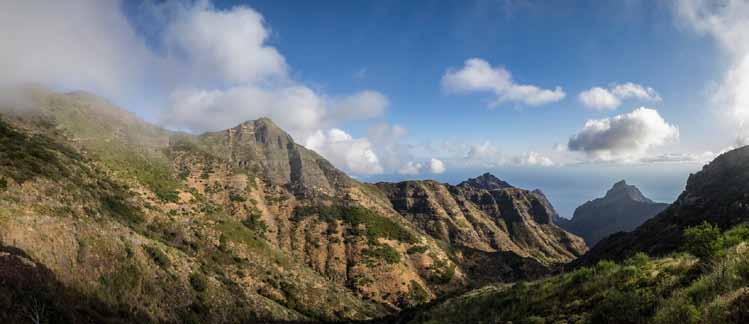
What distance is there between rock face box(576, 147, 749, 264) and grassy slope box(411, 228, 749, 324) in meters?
55.3

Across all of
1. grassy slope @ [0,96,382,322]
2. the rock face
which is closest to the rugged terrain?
grassy slope @ [0,96,382,322]

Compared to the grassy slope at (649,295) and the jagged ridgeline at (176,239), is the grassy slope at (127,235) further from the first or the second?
the grassy slope at (649,295)

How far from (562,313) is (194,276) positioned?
38098 mm

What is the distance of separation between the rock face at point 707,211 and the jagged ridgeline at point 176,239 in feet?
154

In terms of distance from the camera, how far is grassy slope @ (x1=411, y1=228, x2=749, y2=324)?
7.34 metres

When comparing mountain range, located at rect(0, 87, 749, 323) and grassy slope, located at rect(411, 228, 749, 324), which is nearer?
grassy slope, located at rect(411, 228, 749, 324)

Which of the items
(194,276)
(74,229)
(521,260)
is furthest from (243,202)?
(521,260)

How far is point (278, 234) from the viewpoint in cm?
10644

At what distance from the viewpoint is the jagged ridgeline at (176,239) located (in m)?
22.8

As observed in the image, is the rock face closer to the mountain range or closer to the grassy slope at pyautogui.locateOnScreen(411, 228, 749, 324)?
the mountain range

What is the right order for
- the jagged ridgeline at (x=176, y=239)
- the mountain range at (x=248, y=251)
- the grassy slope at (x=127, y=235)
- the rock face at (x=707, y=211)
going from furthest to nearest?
the rock face at (x=707, y=211) → the grassy slope at (x=127, y=235) → the jagged ridgeline at (x=176, y=239) → the mountain range at (x=248, y=251)

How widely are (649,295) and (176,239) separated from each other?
6939 centimetres

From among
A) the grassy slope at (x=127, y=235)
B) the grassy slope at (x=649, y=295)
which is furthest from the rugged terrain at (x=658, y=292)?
the grassy slope at (x=127, y=235)

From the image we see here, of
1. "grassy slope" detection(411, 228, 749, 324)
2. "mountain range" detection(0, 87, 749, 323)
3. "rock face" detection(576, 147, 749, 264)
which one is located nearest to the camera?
"grassy slope" detection(411, 228, 749, 324)
